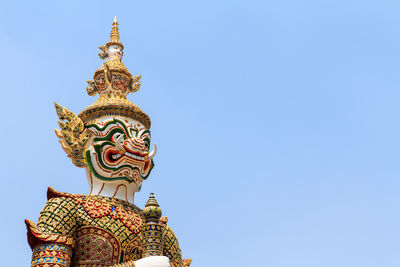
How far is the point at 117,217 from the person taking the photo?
358 inches

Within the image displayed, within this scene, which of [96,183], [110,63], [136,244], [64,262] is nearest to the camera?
[64,262]

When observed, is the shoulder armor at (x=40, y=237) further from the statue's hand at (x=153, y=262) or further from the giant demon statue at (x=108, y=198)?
the statue's hand at (x=153, y=262)

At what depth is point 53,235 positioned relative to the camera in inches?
336

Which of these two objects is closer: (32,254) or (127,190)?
(32,254)

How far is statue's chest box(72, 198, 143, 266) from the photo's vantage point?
8.77m

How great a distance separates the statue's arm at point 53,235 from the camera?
8422 millimetres

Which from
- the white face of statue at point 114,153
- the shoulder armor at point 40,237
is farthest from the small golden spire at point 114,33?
the shoulder armor at point 40,237

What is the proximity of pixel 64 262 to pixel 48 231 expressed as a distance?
474mm

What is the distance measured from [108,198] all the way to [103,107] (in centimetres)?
137

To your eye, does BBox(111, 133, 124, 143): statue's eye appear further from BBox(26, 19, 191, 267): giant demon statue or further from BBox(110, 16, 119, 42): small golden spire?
BBox(110, 16, 119, 42): small golden spire

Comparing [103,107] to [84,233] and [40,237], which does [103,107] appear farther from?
[40,237]

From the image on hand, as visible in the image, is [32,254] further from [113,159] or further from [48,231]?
[113,159]

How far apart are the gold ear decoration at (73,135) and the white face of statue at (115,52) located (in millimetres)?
1485

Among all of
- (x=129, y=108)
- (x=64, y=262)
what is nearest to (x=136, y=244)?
(x=64, y=262)
